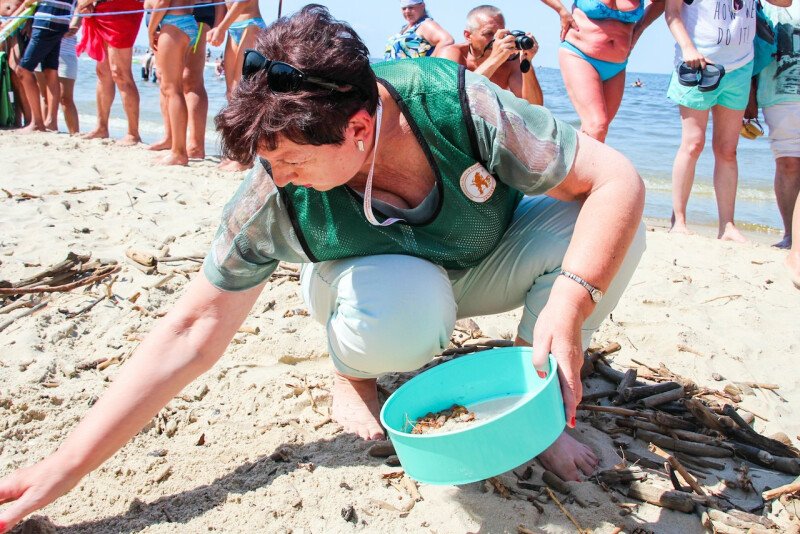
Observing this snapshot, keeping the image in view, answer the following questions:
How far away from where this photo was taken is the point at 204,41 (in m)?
6.28

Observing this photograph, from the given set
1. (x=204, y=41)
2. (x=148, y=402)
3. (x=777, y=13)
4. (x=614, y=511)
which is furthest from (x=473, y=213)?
(x=204, y=41)

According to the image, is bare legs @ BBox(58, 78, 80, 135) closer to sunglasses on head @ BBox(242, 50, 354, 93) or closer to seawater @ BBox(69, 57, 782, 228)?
seawater @ BBox(69, 57, 782, 228)

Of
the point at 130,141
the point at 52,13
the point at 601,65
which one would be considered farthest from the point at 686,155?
the point at 52,13

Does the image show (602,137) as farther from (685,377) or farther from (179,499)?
(179,499)

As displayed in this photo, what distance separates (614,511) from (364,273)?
94cm

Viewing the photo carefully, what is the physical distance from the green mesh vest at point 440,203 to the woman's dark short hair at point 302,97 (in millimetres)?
184

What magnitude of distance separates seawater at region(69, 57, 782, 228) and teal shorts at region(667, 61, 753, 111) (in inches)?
94.7

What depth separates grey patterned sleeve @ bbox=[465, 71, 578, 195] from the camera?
75.5 inches

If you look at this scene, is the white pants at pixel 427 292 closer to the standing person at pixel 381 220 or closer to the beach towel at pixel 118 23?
the standing person at pixel 381 220

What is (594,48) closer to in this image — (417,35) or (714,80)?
(714,80)

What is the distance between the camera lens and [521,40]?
470cm

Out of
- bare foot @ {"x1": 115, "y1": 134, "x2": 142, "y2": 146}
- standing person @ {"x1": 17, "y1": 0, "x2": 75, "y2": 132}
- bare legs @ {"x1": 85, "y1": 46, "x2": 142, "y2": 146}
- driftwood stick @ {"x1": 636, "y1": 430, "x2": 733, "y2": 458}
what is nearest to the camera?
driftwood stick @ {"x1": 636, "y1": 430, "x2": 733, "y2": 458}

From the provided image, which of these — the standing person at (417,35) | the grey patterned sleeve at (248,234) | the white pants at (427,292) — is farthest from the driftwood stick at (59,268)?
the standing person at (417,35)

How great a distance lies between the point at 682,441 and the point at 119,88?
6.42 m
